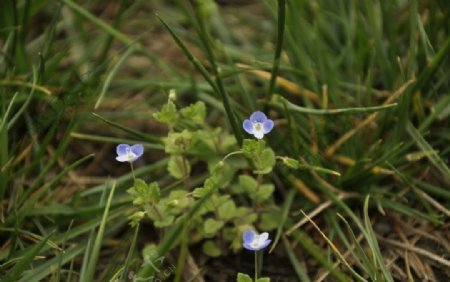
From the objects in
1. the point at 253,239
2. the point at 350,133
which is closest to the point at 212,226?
the point at 253,239

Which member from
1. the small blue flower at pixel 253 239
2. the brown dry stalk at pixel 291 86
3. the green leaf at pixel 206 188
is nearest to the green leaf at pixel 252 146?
the green leaf at pixel 206 188

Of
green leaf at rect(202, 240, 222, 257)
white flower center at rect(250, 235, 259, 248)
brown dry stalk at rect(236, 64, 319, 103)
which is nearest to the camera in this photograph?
white flower center at rect(250, 235, 259, 248)

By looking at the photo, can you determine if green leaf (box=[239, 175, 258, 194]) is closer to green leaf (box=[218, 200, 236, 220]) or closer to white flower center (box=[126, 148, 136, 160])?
green leaf (box=[218, 200, 236, 220])

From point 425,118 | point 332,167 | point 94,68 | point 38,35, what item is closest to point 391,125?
point 425,118

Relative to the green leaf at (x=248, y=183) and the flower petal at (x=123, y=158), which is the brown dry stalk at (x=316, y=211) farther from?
the flower petal at (x=123, y=158)

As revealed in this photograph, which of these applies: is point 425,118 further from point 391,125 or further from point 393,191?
point 393,191

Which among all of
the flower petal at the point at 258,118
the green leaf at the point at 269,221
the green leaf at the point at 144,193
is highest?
the flower petal at the point at 258,118

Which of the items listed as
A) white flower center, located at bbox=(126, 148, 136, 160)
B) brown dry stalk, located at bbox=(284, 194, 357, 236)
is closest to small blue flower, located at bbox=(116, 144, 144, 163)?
white flower center, located at bbox=(126, 148, 136, 160)
